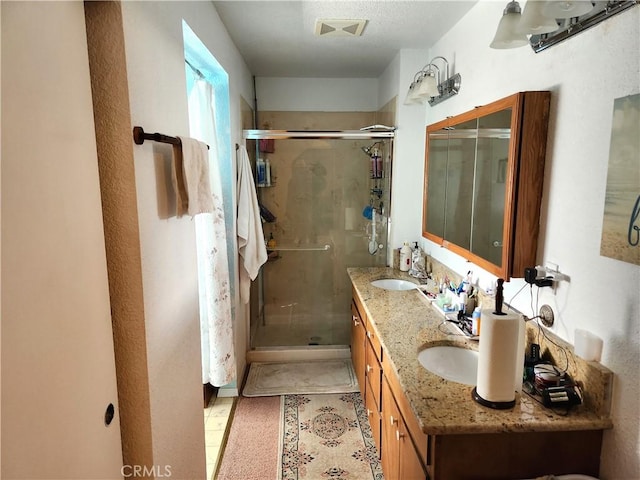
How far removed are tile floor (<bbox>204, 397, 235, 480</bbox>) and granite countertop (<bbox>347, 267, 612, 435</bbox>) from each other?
4.01ft

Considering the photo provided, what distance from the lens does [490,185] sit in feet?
5.90

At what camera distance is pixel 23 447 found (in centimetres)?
76

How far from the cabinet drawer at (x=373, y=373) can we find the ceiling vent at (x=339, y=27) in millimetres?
2001

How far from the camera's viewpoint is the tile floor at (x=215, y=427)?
2.17 metres

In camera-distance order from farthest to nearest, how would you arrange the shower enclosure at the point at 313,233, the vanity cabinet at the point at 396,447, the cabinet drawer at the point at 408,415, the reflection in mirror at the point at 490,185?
the shower enclosure at the point at 313,233 < the reflection in mirror at the point at 490,185 < the vanity cabinet at the point at 396,447 < the cabinet drawer at the point at 408,415

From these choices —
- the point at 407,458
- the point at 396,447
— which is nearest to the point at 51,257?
the point at 407,458

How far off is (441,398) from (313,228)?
101 inches

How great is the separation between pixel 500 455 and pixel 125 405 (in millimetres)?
1229

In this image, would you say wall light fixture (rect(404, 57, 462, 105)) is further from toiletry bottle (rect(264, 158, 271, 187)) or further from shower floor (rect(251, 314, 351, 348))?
shower floor (rect(251, 314, 351, 348))

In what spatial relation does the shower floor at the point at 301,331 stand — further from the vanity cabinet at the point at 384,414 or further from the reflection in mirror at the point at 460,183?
the reflection in mirror at the point at 460,183

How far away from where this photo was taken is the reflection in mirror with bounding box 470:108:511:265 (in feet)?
5.41

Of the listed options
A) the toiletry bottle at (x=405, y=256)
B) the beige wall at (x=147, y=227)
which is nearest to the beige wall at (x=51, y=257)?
the beige wall at (x=147, y=227)

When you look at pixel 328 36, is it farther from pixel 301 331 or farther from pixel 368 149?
pixel 301 331

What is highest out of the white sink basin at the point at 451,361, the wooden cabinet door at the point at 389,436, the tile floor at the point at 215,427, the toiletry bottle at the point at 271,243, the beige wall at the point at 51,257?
the beige wall at the point at 51,257
